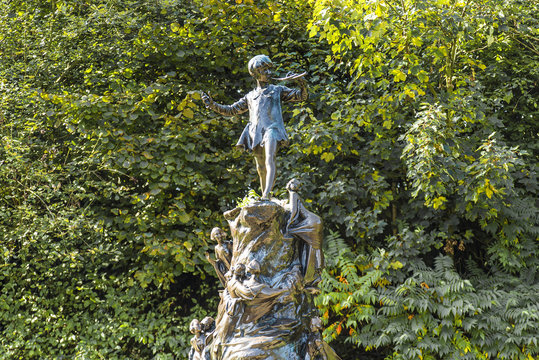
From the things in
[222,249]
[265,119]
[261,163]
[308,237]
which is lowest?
[222,249]

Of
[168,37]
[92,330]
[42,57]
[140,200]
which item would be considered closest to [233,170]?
[140,200]

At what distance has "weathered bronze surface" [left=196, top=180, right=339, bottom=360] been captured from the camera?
5496 mm

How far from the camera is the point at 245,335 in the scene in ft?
18.1

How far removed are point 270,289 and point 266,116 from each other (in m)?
1.69

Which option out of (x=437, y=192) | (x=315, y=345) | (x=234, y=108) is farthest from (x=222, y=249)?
(x=437, y=192)

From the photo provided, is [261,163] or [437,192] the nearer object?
[261,163]

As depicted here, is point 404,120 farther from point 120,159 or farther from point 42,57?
point 42,57

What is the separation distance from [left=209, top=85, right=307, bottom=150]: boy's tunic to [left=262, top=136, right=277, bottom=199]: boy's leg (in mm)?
58

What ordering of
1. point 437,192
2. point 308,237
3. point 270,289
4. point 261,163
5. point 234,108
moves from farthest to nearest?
point 437,192
point 234,108
point 261,163
point 308,237
point 270,289

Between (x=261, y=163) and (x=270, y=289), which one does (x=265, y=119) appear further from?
(x=270, y=289)

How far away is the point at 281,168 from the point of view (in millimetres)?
9367

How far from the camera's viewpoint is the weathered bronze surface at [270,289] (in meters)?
5.50

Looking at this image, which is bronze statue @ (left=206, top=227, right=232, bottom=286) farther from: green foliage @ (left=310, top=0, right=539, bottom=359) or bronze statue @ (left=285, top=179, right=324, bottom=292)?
green foliage @ (left=310, top=0, right=539, bottom=359)

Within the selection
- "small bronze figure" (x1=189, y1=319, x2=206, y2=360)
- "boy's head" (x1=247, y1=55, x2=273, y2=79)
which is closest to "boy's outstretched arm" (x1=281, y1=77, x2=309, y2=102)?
"boy's head" (x1=247, y1=55, x2=273, y2=79)
